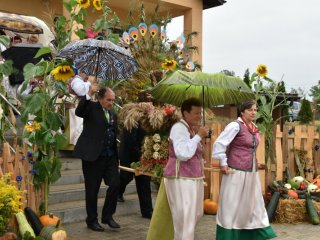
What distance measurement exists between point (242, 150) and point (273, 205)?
8.16 feet

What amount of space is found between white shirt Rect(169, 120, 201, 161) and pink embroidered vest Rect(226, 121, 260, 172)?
825mm

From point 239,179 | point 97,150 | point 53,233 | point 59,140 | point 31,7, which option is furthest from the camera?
point 31,7

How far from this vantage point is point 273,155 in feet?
26.4

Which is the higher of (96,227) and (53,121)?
(53,121)

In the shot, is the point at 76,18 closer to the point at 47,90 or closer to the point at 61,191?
the point at 47,90

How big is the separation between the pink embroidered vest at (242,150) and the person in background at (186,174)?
62cm

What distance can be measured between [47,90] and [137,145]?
1940 millimetres

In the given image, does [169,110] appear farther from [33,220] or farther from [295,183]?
[295,183]

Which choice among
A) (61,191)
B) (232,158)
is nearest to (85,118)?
(61,191)

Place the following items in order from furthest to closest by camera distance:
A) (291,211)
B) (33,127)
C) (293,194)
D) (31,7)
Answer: (31,7), (293,194), (291,211), (33,127)

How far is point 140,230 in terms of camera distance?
6.26 metres

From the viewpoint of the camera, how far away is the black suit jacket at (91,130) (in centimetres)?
584

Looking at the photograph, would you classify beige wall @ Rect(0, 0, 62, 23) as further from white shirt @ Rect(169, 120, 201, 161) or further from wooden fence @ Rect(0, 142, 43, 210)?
white shirt @ Rect(169, 120, 201, 161)

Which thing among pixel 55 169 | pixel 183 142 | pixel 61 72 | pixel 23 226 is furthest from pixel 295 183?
pixel 23 226
